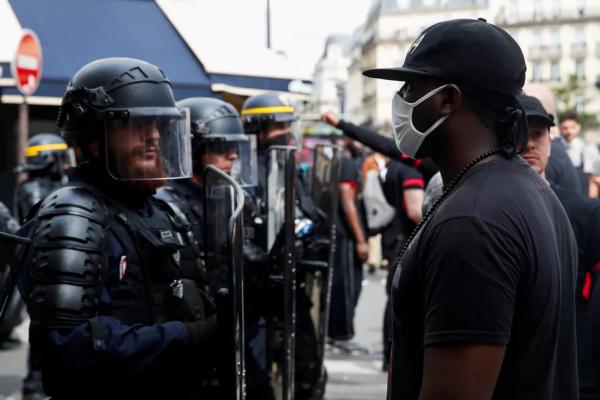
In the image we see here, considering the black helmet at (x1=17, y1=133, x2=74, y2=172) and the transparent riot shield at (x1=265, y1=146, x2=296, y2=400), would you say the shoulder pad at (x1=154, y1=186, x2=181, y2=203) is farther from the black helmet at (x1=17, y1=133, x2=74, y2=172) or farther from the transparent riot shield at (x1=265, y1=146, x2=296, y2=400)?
the black helmet at (x1=17, y1=133, x2=74, y2=172)

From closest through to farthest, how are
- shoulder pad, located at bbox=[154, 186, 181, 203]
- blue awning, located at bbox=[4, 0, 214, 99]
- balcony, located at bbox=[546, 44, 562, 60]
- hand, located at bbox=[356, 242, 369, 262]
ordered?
shoulder pad, located at bbox=[154, 186, 181, 203] < hand, located at bbox=[356, 242, 369, 262] < blue awning, located at bbox=[4, 0, 214, 99] < balcony, located at bbox=[546, 44, 562, 60]

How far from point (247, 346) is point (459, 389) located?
322 cm

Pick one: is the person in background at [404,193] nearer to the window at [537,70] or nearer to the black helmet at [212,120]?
the black helmet at [212,120]

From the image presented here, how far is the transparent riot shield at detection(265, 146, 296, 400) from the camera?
5098mm

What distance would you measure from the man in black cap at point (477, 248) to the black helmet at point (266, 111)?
15.6 feet

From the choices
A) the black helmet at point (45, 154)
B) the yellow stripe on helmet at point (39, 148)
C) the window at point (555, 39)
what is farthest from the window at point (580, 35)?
the yellow stripe on helmet at point (39, 148)

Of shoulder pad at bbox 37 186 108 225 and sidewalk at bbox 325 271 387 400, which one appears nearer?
shoulder pad at bbox 37 186 108 225

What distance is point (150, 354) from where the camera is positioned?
323cm

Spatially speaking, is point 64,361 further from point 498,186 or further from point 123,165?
point 498,186

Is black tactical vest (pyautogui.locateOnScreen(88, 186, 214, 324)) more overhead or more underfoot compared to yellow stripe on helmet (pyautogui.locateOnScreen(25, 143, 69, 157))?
more overhead

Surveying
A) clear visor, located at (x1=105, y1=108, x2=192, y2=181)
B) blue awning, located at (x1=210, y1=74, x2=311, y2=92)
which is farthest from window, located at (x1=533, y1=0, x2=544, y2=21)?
clear visor, located at (x1=105, y1=108, x2=192, y2=181)

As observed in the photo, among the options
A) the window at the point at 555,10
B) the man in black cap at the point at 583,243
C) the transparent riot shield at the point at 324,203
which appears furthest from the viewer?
the window at the point at 555,10

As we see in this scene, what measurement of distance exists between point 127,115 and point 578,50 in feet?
358

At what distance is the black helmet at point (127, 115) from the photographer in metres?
3.59
